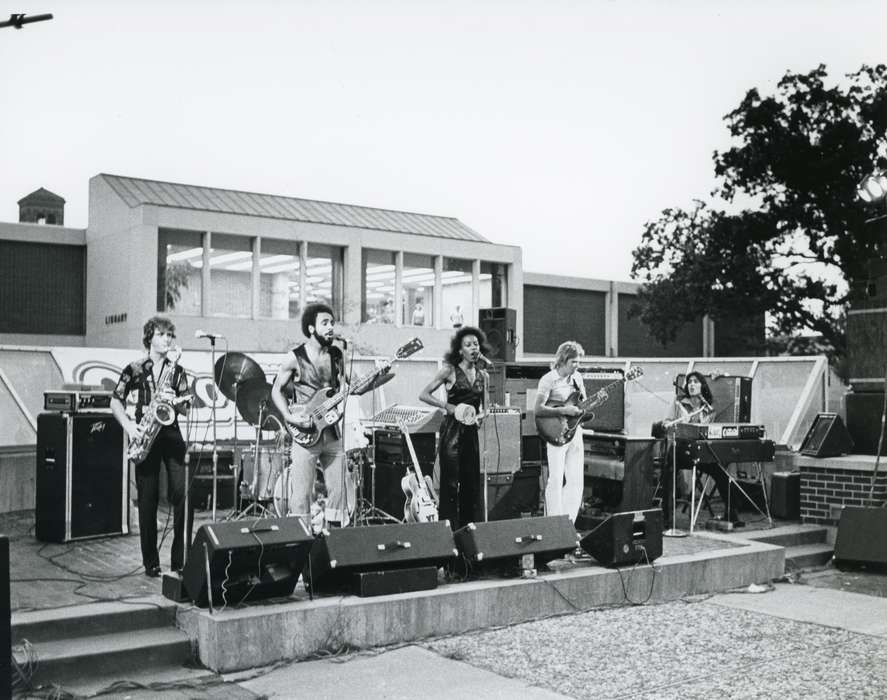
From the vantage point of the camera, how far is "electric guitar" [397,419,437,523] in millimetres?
8641

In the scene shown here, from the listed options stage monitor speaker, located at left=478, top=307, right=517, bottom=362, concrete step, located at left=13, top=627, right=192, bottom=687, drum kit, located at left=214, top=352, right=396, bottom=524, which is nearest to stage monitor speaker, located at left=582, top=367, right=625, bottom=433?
stage monitor speaker, located at left=478, top=307, right=517, bottom=362

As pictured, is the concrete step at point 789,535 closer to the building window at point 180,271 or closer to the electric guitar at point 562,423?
the electric guitar at point 562,423

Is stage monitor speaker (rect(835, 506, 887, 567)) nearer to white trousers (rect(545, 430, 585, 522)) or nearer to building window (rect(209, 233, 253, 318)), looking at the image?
white trousers (rect(545, 430, 585, 522))

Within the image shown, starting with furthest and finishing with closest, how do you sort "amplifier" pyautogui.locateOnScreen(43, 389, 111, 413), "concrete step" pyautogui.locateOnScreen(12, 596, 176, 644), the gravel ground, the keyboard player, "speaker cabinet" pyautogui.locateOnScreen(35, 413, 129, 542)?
the keyboard player
"amplifier" pyautogui.locateOnScreen(43, 389, 111, 413)
"speaker cabinet" pyautogui.locateOnScreen(35, 413, 129, 542)
"concrete step" pyautogui.locateOnScreen(12, 596, 176, 644)
the gravel ground

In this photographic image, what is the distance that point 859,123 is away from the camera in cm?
2778

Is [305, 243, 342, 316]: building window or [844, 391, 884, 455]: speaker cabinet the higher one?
[305, 243, 342, 316]: building window

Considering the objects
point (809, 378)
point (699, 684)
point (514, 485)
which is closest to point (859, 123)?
point (809, 378)

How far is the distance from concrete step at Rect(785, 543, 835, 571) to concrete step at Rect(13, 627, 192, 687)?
6378 millimetres

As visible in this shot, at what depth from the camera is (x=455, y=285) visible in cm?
3941

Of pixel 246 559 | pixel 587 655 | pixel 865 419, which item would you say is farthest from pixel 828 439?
pixel 246 559

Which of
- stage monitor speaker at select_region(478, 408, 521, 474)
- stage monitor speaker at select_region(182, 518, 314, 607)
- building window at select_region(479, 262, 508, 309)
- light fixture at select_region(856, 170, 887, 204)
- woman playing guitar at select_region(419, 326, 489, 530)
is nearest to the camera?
stage monitor speaker at select_region(182, 518, 314, 607)

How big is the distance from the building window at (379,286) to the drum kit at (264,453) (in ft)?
89.3

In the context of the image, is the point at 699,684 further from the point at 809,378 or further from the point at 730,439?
the point at 809,378

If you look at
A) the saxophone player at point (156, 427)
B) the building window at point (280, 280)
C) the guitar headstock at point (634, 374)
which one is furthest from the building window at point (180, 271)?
the saxophone player at point (156, 427)
